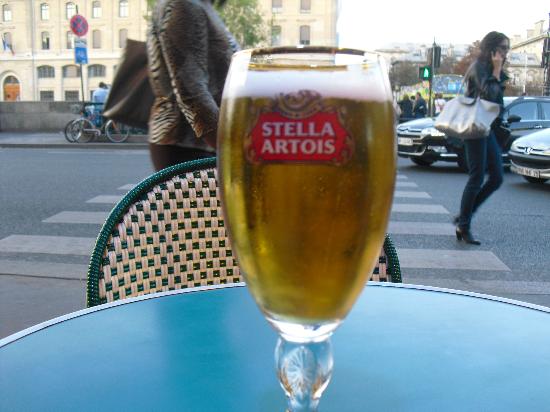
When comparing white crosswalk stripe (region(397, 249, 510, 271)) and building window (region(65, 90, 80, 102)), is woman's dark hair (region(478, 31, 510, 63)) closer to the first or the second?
white crosswalk stripe (region(397, 249, 510, 271))

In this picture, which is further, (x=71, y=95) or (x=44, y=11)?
(x=71, y=95)

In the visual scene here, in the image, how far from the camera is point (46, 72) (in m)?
55.8

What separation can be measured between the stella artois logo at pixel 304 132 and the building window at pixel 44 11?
5961 cm

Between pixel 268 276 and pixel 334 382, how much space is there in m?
0.32

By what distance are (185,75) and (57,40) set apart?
57135 millimetres

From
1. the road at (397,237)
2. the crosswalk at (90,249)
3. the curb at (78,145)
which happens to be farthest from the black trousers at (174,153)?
the curb at (78,145)

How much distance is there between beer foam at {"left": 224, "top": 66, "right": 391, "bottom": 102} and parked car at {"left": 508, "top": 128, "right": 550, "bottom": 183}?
8.86m

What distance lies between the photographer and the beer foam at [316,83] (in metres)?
0.55

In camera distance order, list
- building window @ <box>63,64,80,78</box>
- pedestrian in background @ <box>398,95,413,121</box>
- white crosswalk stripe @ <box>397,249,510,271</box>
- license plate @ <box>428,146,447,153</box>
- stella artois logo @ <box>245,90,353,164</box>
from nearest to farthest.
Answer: stella artois logo @ <box>245,90,353,164</box> < white crosswalk stripe @ <box>397,249,510,271</box> < license plate @ <box>428,146,447,153</box> < pedestrian in background @ <box>398,95,413,121</box> < building window @ <box>63,64,80,78</box>

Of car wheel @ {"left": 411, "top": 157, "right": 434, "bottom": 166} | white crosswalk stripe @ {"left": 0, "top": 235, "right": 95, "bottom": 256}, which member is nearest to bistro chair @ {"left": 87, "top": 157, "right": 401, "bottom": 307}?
white crosswalk stripe @ {"left": 0, "top": 235, "right": 95, "bottom": 256}

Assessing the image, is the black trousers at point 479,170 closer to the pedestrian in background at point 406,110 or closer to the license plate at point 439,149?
the license plate at point 439,149

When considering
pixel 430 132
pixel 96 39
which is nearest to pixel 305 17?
pixel 96 39

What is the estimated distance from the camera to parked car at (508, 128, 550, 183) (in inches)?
349

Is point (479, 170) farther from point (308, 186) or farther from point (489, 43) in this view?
point (308, 186)
